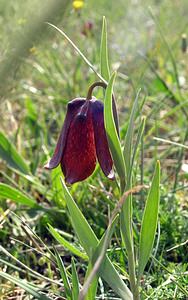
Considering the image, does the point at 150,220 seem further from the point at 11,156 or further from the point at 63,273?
the point at 11,156

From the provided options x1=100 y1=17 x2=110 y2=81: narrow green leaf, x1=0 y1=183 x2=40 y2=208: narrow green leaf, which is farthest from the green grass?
x1=100 y1=17 x2=110 y2=81: narrow green leaf

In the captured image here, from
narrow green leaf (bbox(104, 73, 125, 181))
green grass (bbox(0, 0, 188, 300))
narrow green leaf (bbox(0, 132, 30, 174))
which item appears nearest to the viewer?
narrow green leaf (bbox(104, 73, 125, 181))

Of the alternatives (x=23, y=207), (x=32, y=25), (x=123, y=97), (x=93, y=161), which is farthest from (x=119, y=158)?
(x=123, y=97)

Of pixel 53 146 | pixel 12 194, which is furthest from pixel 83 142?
pixel 53 146

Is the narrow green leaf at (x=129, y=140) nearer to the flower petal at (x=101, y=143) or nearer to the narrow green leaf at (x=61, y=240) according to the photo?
the flower petal at (x=101, y=143)

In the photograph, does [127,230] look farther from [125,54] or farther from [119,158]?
[125,54]

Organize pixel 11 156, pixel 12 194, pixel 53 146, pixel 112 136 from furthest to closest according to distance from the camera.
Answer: pixel 53 146, pixel 11 156, pixel 12 194, pixel 112 136

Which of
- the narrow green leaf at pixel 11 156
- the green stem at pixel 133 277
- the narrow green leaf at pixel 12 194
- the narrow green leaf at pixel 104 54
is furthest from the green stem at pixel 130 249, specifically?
the narrow green leaf at pixel 11 156

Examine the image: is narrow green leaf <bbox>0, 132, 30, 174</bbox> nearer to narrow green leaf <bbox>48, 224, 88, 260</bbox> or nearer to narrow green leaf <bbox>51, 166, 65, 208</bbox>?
narrow green leaf <bbox>51, 166, 65, 208</bbox>
